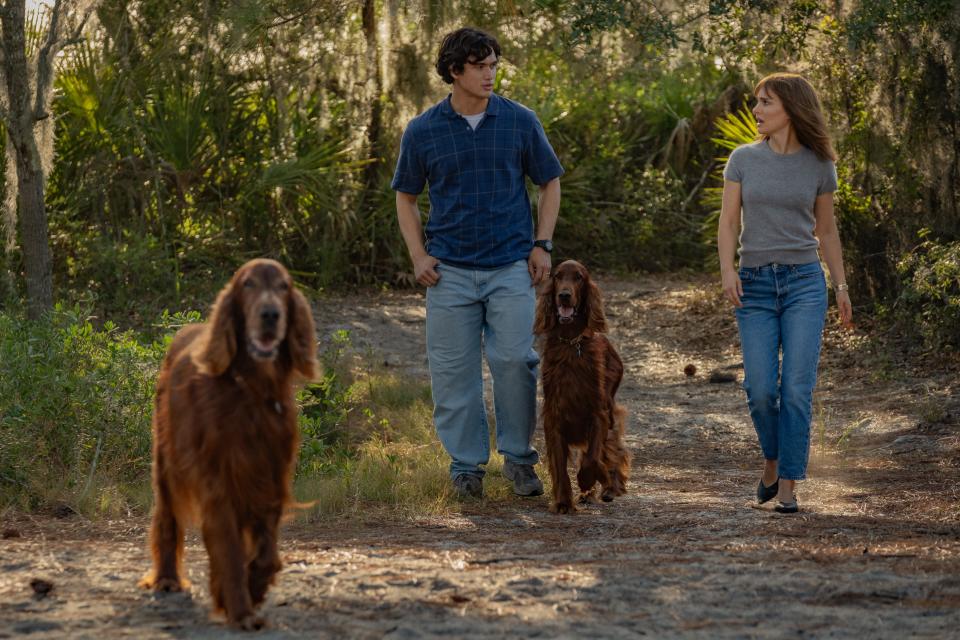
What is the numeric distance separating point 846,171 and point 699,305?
2.51m

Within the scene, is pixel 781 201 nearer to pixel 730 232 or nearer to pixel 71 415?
pixel 730 232

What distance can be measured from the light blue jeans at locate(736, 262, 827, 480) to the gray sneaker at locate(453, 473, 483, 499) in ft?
4.52

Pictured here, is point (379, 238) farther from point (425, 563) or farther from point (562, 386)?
point (425, 563)

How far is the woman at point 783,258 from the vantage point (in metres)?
5.92

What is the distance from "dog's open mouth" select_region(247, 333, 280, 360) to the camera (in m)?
3.87

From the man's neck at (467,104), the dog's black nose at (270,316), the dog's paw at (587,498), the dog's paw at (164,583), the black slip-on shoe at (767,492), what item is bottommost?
the dog's paw at (587,498)

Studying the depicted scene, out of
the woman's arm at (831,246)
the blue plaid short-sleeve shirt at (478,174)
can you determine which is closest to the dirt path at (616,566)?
the woman's arm at (831,246)

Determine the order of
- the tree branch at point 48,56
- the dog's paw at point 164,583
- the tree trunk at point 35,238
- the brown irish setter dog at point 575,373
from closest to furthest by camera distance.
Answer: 1. the dog's paw at point 164,583
2. the brown irish setter dog at point 575,373
3. the tree branch at point 48,56
4. the tree trunk at point 35,238

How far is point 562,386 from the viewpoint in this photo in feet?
21.3

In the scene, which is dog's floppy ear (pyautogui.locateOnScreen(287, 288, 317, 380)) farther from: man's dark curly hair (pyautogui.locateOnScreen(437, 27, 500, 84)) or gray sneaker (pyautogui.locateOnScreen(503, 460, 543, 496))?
gray sneaker (pyautogui.locateOnScreen(503, 460, 543, 496))

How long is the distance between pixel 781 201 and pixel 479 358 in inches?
63.5

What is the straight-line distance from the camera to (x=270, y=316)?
3.85 meters

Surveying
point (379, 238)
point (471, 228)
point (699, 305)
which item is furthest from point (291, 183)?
point (471, 228)

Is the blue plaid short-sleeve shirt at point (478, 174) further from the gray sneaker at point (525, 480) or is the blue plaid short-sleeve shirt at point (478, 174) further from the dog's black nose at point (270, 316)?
the dog's black nose at point (270, 316)
